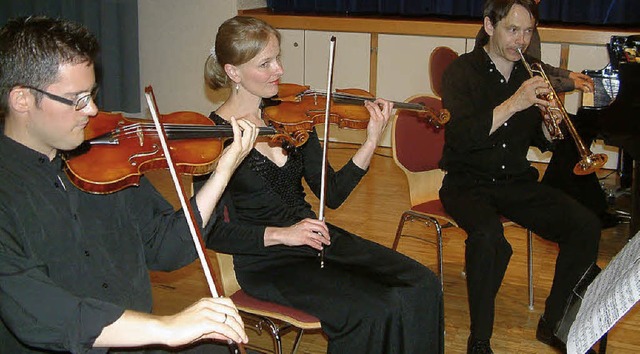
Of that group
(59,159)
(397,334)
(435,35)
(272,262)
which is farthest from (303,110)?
(435,35)

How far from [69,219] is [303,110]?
1003 millimetres

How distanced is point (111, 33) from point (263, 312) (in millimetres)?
4079

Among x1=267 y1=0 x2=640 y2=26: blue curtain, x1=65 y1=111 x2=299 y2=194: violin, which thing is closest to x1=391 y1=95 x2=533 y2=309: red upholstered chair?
x1=65 y1=111 x2=299 y2=194: violin

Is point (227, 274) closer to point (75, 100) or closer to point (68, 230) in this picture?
point (68, 230)

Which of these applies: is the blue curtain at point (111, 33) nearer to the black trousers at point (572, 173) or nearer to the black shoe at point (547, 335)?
the black trousers at point (572, 173)

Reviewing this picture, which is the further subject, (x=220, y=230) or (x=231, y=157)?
(x=220, y=230)

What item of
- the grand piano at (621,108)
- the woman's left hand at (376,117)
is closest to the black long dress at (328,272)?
the woman's left hand at (376,117)

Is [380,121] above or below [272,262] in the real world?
above

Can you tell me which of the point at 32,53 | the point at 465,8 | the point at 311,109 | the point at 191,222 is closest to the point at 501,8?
the point at 311,109

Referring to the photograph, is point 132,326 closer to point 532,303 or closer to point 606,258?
point 532,303

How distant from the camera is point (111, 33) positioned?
572 centimetres

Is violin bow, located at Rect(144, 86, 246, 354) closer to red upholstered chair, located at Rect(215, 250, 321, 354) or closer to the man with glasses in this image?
the man with glasses

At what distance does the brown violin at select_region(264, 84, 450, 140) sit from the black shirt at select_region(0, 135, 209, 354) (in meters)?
0.63

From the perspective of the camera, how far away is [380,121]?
245cm
